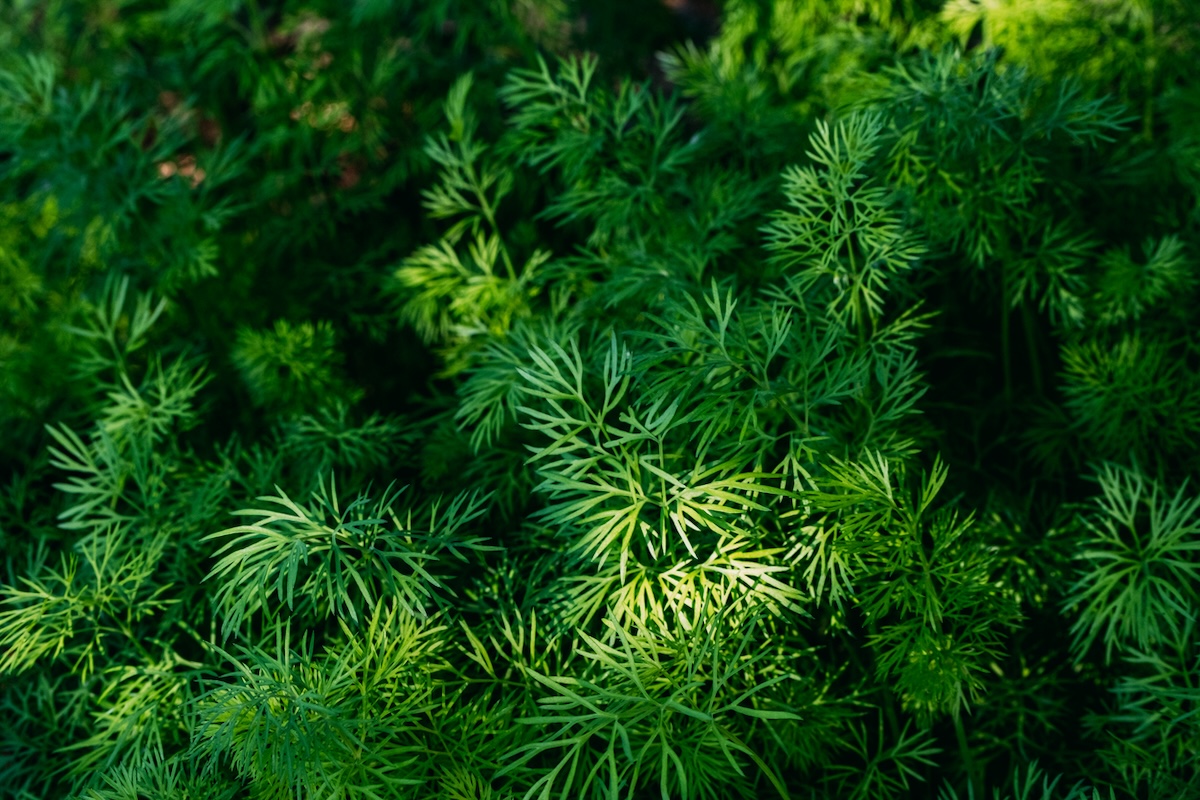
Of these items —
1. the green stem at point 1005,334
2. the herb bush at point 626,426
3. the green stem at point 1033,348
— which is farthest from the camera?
the green stem at point 1033,348

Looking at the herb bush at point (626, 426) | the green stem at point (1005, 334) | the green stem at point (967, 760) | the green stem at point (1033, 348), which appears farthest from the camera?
the green stem at point (1033, 348)

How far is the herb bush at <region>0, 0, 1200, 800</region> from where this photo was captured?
4.97 ft

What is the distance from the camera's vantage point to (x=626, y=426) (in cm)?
182

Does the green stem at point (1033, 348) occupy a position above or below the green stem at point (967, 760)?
above

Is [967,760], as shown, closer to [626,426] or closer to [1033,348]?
[626,426]

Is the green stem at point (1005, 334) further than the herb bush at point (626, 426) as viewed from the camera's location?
Yes

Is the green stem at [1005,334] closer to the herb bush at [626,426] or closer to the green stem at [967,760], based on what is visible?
the herb bush at [626,426]

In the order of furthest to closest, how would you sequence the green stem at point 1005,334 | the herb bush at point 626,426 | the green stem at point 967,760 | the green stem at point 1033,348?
1. the green stem at point 1033,348
2. the green stem at point 1005,334
3. the green stem at point 967,760
4. the herb bush at point 626,426

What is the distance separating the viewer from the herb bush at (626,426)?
4.97ft

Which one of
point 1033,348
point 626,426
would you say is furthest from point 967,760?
point 1033,348

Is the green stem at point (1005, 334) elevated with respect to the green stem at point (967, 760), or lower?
elevated

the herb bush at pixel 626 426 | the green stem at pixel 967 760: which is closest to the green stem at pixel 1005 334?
the herb bush at pixel 626 426

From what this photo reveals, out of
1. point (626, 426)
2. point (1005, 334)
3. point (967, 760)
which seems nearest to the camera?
point (967, 760)

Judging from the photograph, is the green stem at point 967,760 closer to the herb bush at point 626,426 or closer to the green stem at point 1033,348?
the herb bush at point 626,426
